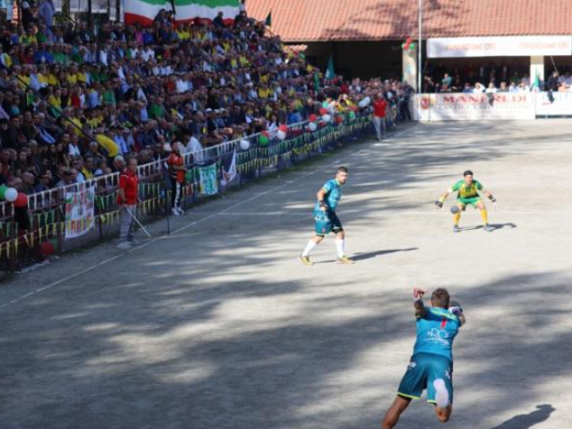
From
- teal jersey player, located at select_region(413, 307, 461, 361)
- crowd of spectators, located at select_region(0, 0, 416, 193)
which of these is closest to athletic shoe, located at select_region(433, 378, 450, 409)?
teal jersey player, located at select_region(413, 307, 461, 361)

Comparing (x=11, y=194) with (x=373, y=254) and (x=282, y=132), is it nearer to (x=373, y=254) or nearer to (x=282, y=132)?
(x=373, y=254)

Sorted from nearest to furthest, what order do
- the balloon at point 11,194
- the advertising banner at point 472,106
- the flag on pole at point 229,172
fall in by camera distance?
the balloon at point 11,194, the flag on pole at point 229,172, the advertising banner at point 472,106

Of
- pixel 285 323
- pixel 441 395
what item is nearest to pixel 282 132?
pixel 285 323

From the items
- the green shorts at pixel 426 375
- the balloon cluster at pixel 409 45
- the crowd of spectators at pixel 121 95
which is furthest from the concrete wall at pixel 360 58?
the green shorts at pixel 426 375

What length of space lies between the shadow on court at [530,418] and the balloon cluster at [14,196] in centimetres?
1083

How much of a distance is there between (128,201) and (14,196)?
3.78 meters

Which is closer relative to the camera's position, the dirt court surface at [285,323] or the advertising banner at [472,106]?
the dirt court surface at [285,323]

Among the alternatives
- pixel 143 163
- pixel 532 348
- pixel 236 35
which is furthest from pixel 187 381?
pixel 236 35

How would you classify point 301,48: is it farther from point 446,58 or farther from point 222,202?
point 222,202

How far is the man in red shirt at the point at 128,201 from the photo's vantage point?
23.5 m

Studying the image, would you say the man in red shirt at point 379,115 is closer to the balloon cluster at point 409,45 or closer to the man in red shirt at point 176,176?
the balloon cluster at point 409,45

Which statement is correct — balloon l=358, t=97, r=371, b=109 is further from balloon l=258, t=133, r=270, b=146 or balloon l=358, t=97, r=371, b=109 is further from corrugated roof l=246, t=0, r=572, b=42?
corrugated roof l=246, t=0, r=572, b=42

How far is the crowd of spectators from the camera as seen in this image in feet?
82.0

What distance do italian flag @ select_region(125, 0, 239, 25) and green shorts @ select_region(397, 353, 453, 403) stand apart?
26.8m
